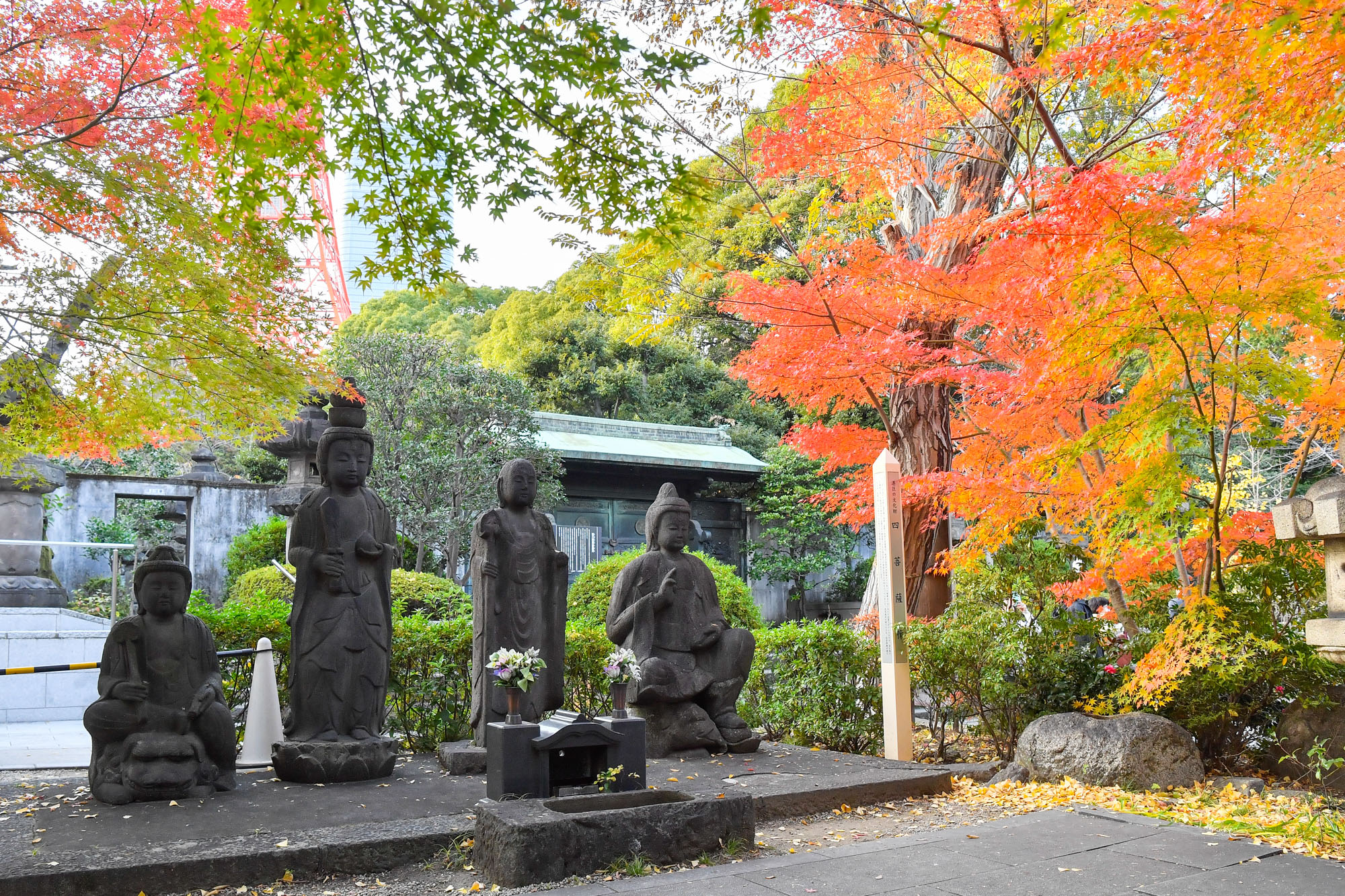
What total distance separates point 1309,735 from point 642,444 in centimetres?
1396

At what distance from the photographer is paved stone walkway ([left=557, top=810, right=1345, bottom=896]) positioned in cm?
455

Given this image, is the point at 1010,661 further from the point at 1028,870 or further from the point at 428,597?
the point at 428,597

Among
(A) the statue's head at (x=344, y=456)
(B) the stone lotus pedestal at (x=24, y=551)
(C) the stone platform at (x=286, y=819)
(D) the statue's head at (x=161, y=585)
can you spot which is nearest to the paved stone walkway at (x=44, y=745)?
(C) the stone platform at (x=286, y=819)

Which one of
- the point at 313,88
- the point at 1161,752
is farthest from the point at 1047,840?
the point at 313,88

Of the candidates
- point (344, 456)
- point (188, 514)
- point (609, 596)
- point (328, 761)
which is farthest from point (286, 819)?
point (188, 514)

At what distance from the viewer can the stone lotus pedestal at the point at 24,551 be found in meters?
13.4

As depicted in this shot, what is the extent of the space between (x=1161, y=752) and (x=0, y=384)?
8839mm

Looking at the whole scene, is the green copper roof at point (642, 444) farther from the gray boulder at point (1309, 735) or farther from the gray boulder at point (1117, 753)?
the gray boulder at point (1309, 735)

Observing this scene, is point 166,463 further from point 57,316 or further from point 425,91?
point 425,91

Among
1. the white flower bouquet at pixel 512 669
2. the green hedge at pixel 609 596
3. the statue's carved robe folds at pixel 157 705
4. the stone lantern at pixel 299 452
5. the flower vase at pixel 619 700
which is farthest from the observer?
the stone lantern at pixel 299 452

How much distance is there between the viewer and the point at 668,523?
8680mm

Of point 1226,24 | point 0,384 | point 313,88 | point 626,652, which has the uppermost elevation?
point 1226,24

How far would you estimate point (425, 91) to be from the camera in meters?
4.74

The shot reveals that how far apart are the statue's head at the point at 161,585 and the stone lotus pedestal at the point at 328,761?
1262 millimetres
